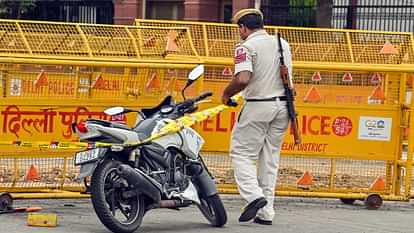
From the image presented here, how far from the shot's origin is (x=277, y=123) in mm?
8891

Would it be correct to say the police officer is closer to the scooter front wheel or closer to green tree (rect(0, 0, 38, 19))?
the scooter front wheel

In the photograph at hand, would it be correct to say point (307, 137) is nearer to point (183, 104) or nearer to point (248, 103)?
point (248, 103)

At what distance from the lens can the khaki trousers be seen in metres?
8.74

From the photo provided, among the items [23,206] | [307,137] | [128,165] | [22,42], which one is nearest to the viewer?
[128,165]

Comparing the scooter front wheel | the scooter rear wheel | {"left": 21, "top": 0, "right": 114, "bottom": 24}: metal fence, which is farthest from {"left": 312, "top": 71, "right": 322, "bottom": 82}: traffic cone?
{"left": 21, "top": 0, "right": 114, "bottom": 24}: metal fence

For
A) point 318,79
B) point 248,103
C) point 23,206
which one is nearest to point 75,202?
point 23,206

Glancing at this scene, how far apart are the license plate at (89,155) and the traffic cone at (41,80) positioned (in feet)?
5.17

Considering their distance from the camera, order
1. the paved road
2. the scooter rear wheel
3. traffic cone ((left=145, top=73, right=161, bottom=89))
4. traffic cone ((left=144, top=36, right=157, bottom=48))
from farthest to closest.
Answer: traffic cone ((left=144, top=36, right=157, bottom=48)) < traffic cone ((left=145, top=73, right=161, bottom=89)) < the paved road < the scooter rear wheel

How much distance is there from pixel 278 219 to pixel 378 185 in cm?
165

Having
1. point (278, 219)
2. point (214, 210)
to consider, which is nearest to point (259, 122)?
point (214, 210)

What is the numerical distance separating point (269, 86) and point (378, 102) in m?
2.01

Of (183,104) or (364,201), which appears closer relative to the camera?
(183,104)

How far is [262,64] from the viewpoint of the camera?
8742 millimetres

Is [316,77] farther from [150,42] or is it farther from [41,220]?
[41,220]
